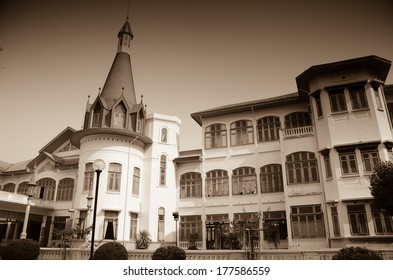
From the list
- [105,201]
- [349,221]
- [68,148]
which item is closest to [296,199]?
[349,221]

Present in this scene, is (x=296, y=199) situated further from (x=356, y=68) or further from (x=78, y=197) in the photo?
(x=78, y=197)

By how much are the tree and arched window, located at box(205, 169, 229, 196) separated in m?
8.33

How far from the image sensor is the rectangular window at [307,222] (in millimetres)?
13945

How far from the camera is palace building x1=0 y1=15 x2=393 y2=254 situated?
13398 mm

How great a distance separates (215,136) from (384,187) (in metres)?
10.1

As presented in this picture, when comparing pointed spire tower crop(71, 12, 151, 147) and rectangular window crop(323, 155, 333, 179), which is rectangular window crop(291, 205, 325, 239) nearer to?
rectangular window crop(323, 155, 333, 179)

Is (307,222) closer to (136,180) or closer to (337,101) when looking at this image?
(337,101)

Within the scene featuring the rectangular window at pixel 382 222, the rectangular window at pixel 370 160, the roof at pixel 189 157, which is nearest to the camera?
the rectangular window at pixel 382 222

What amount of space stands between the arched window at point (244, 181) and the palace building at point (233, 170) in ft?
0.20

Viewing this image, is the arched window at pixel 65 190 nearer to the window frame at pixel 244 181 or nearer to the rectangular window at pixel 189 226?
the rectangular window at pixel 189 226

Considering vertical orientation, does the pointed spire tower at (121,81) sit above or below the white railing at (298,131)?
above

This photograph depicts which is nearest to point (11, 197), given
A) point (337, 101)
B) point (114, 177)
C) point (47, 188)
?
point (47, 188)

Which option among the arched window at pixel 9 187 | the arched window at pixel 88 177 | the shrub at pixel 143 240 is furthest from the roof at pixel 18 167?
the shrub at pixel 143 240

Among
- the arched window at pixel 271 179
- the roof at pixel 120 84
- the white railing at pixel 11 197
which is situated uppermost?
the roof at pixel 120 84
